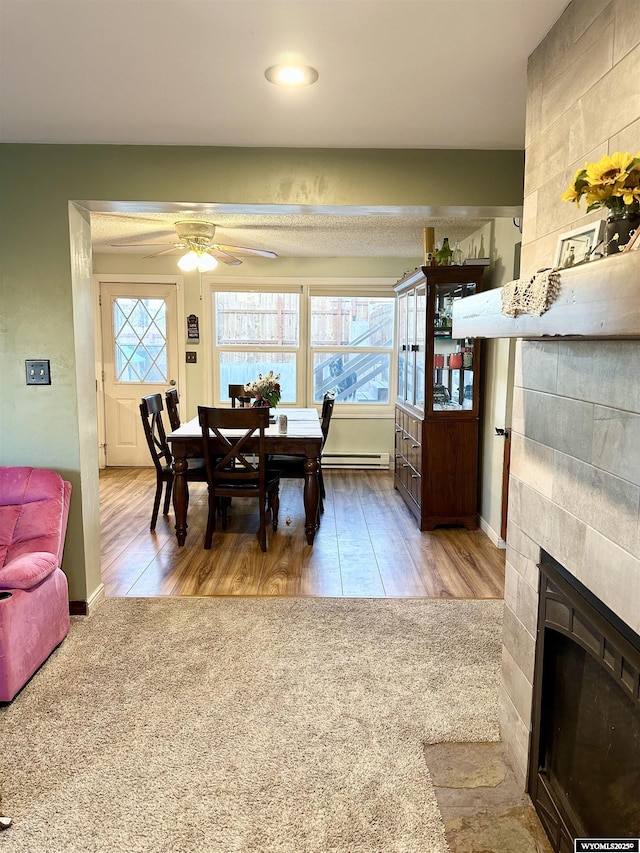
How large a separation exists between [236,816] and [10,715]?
104 cm

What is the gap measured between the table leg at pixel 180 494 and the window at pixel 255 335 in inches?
96.6

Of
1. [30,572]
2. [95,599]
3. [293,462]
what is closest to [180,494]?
[293,462]

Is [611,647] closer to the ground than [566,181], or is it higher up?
closer to the ground

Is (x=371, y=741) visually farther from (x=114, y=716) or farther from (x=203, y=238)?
(x=203, y=238)

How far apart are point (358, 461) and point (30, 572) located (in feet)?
14.5

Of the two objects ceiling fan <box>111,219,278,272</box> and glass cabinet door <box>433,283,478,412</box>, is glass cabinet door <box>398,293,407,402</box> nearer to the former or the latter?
glass cabinet door <box>433,283,478,412</box>

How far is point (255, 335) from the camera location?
20.8 feet

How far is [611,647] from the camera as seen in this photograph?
125 cm

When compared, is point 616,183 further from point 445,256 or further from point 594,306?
point 445,256

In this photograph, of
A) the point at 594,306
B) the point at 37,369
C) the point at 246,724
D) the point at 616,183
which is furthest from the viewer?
the point at 37,369

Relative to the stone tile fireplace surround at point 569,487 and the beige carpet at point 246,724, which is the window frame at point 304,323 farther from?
the stone tile fireplace surround at point 569,487

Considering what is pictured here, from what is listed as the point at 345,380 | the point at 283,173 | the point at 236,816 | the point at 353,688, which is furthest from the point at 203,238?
the point at 236,816

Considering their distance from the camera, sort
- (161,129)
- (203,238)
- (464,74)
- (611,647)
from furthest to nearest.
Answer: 1. (203,238)
2. (161,129)
3. (464,74)
4. (611,647)

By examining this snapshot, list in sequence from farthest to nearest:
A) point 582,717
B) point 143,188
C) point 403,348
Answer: point 403,348, point 143,188, point 582,717
